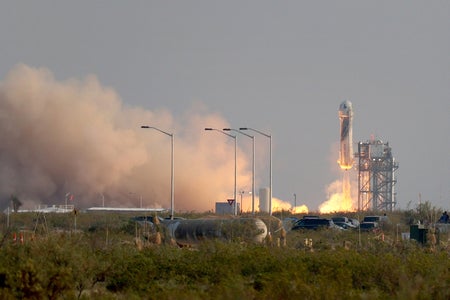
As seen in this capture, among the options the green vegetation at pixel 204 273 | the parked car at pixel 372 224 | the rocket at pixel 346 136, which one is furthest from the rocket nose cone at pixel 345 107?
the green vegetation at pixel 204 273

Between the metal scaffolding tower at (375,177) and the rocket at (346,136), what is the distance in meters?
10.8

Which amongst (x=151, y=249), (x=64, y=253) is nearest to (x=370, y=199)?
(x=151, y=249)

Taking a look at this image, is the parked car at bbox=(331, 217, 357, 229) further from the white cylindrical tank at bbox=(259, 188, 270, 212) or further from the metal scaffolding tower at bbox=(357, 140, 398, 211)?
the metal scaffolding tower at bbox=(357, 140, 398, 211)

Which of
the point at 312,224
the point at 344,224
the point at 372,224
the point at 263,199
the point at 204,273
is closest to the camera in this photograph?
the point at 204,273

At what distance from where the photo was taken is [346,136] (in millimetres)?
110688

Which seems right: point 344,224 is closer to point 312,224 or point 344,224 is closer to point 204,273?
point 312,224

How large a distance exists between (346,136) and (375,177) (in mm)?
12691

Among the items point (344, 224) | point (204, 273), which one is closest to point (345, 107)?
point (344, 224)

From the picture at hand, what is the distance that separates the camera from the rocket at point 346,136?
109 meters

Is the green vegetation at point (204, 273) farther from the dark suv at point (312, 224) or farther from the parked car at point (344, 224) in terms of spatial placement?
the parked car at point (344, 224)

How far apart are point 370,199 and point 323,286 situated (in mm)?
102028

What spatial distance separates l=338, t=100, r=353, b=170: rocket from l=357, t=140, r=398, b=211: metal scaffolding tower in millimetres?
10766

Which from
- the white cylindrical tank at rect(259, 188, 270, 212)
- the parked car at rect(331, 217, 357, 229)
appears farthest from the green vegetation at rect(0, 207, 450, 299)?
the white cylindrical tank at rect(259, 188, 270, 212)

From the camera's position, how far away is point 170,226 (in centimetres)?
5169
